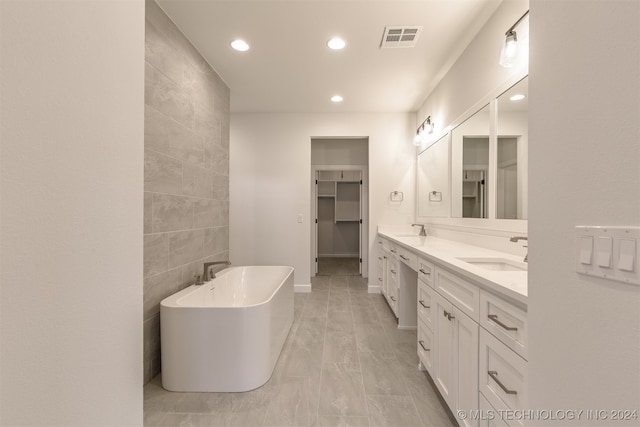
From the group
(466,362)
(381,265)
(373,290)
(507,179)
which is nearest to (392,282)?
(381,265)

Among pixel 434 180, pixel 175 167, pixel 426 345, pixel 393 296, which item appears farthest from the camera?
pixel 434 180

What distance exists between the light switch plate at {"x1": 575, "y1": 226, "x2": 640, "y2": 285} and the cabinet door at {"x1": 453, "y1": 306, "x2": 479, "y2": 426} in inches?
27.2

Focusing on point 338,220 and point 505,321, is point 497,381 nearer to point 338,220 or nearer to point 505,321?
point 505,321

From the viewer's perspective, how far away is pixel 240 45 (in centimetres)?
243

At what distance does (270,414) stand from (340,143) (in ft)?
13.7

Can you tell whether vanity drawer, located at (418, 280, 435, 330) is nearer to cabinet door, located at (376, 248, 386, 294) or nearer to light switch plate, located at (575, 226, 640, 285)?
light switch plate, located at (575, 226, 640, 285)

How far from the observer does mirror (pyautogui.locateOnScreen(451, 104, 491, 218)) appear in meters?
2.15

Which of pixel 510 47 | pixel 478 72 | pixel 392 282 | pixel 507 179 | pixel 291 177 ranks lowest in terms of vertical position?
pixel 392 282

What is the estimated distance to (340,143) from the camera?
488cm

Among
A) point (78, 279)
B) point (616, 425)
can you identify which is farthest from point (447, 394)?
point (78, 279)

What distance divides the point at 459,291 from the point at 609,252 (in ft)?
2.81

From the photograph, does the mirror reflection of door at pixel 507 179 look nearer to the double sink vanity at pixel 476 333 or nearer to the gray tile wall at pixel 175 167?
the double sink vanity at pixel 476 333

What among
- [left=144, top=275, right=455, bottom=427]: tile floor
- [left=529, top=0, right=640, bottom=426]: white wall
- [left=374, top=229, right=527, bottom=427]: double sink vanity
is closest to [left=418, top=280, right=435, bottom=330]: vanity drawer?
[left=374, top=229, right=527, bottom=427]: double sink vanity

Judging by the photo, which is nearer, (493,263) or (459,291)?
(459,291)
